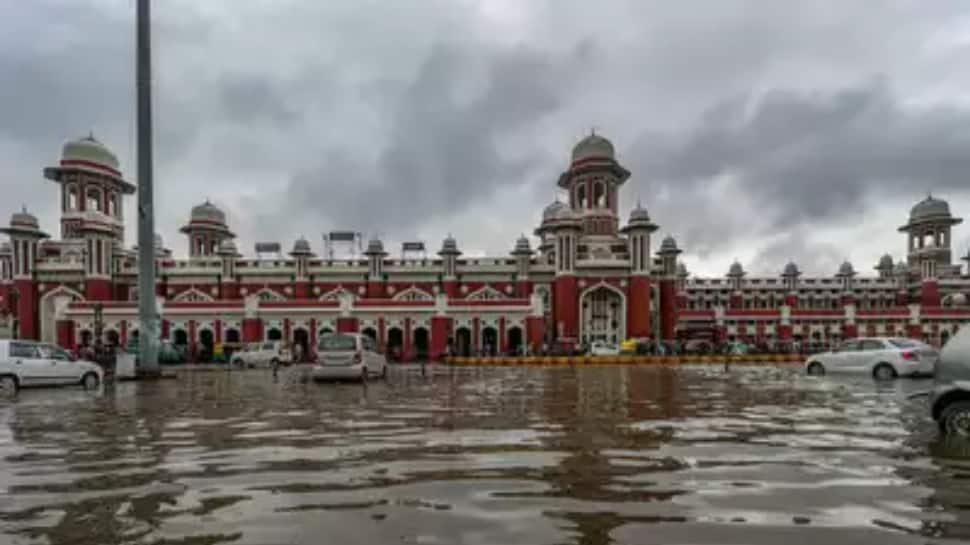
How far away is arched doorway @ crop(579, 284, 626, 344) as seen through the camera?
54094 mm

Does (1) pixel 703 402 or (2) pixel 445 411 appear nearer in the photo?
(2) pixel 445 411

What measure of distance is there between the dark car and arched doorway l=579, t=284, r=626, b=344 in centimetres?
4571

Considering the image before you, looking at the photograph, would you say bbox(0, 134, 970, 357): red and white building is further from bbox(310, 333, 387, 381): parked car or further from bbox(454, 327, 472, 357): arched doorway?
bbox(310, 333, 387, 381): parked car

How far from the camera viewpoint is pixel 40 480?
20.4 ft

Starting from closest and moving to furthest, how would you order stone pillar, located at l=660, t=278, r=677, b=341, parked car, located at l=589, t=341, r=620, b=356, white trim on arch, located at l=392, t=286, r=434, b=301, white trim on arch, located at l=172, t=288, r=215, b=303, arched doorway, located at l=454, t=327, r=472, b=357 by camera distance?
parked car, located at l=589, t=341, r=620, b=356
arched doorway, located at l=454, t=327, r=472, b=357
white trim on arch, located at l=172, t=288, r=215, b=303
white trim on arch, located at l=392, t=286, r=434, b=301
stone pillar, located at l=660, t=278, r=677, b=341

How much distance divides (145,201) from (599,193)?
44.6 m

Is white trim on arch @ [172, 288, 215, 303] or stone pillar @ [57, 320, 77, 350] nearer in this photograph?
stone pillar @ [57, 320, 77, 350]

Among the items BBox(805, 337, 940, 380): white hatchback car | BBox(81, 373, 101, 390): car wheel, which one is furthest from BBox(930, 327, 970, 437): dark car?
BBox(81, 373, 101, 390): car wheel

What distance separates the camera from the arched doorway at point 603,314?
2130 inches

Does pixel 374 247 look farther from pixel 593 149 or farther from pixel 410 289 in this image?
pixel 593 149

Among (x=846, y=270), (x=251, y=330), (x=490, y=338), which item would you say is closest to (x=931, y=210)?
(x=846, y=270)

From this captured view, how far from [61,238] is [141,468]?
6377cm

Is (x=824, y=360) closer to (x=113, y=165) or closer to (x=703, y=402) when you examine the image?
(x=703, y=402)

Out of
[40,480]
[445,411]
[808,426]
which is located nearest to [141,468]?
[40,480]
